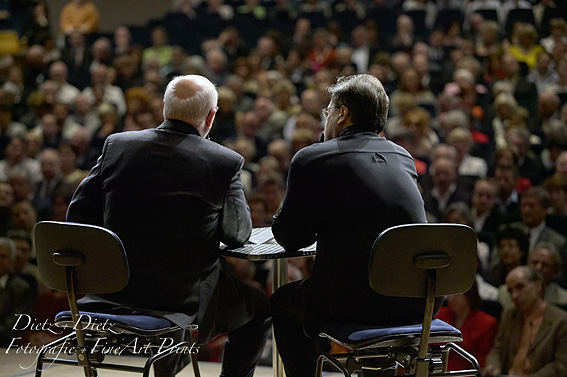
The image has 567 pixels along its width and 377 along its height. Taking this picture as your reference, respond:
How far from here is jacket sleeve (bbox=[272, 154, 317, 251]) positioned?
6.95 ft

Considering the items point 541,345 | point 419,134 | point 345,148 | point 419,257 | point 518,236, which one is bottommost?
point 541,345

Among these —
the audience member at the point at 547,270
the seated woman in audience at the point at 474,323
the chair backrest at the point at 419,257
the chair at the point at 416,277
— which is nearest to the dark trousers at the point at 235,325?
the chair at the point at 416,277

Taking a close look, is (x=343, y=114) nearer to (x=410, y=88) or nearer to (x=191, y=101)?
(x=191, y=101)

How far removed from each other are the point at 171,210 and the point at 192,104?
35 centimetres

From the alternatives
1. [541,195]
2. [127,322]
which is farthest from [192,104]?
[541,195]

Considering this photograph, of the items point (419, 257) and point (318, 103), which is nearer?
point (419, 257)

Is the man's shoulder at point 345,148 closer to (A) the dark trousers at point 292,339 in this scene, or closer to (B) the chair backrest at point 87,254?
(A) the dark trousers at point 292,339

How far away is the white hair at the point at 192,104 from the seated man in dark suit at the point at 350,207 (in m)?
0.39

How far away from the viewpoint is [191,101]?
90.8 inches

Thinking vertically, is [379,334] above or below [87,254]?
below

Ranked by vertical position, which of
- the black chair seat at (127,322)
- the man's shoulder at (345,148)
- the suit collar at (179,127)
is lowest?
the black chair seat at (127,322)

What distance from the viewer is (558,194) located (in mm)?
4453

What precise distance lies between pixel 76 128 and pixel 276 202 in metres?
2.83

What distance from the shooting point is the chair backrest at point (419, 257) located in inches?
73.9
